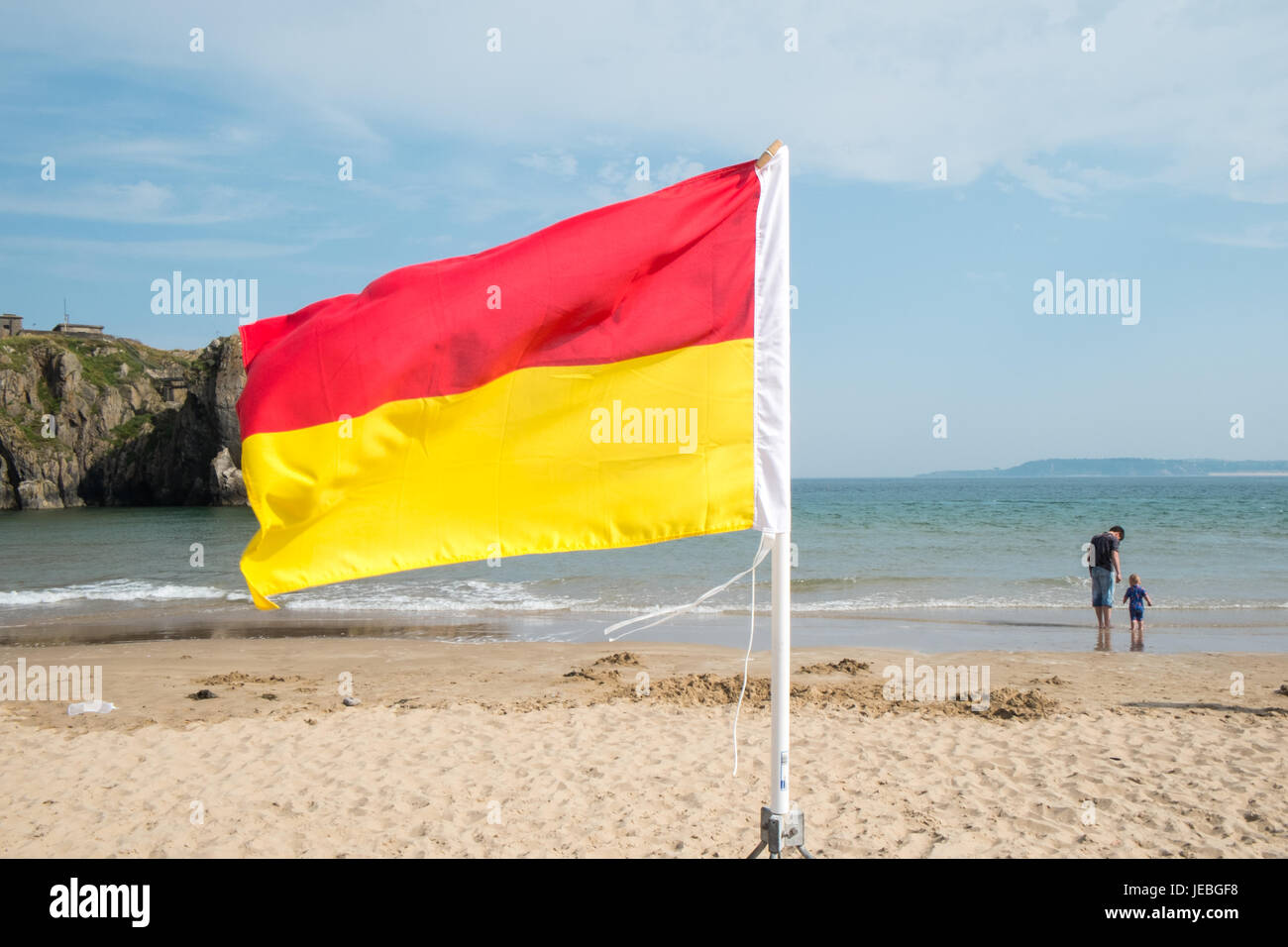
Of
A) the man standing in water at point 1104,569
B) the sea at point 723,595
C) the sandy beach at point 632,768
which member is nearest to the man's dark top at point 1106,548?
the man standing in water at point 1104,569

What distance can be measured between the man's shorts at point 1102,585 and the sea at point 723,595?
2.34 feet

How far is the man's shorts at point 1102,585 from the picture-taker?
1523 cm

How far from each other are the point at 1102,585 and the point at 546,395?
568 inches

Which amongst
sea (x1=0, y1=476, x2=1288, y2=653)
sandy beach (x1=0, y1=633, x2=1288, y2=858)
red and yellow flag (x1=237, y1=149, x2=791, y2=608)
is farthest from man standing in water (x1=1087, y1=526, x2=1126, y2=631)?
red and yellow flag (x1=237, y1=149, x2=791, y2=608)

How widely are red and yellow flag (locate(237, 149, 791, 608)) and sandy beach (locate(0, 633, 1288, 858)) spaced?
2.83 m

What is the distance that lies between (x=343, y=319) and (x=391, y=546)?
3.43 ft

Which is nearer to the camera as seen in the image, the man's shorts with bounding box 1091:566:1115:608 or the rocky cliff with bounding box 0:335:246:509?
the man's shorts with bounding box 1091:566:1115:608

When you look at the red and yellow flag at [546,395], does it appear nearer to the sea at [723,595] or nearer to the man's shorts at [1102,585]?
the sea at [723,595]

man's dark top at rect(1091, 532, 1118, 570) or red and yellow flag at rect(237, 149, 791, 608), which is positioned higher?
red and yellow flag at rect(237, 149, 791, 608)

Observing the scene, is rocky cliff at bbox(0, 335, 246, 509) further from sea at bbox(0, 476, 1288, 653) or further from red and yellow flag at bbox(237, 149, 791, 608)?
red and yellow flag at bbox(237, 149, 791, 608)

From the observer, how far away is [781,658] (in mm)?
3541

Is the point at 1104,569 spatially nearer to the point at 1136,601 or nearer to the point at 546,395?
the point at 1136,601

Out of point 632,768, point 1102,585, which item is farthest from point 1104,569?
point 632,768

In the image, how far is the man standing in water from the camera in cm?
1485
